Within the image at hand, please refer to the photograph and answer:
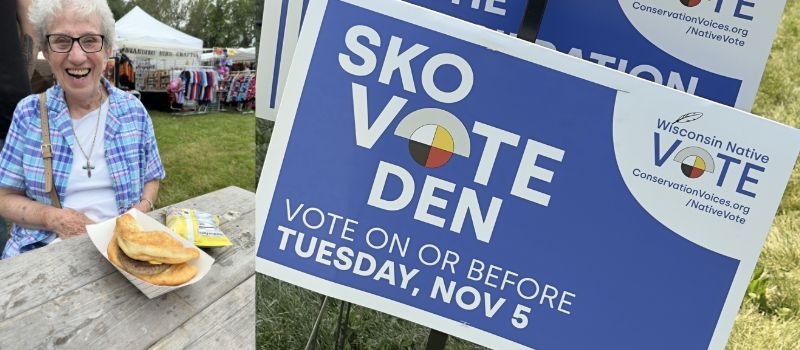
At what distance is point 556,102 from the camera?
1.45ft

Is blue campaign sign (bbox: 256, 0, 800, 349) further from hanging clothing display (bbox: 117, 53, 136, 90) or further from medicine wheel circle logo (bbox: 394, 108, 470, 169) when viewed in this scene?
hanging clothing display (bbox: 117, 53, 136, 90)

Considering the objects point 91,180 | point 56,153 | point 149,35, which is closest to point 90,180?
point 91,180

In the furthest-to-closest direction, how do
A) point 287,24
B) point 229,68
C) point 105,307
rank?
1. point 229,68
2. point 105,307
3. point 287,24

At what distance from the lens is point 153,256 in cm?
106

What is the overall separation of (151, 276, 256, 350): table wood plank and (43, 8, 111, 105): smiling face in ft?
2.81

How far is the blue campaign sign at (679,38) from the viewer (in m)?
0.51

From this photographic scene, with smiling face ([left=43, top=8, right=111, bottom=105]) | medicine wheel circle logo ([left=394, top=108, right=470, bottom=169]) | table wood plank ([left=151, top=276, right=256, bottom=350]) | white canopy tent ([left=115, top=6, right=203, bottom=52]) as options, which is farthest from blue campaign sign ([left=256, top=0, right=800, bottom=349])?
white canopy tent ([left=115, top=6, right=203, bottom=52])

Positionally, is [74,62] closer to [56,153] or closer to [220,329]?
[56,153]

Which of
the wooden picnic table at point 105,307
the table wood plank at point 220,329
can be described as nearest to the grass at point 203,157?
the wooden picnic table at point 105,307

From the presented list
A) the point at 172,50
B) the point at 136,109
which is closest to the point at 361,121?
the point at 136,109

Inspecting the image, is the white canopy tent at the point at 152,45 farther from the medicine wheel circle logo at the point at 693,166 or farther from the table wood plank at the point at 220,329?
the medicine wheel circle logo at the point at 693,166

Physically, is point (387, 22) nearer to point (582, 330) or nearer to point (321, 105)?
point (321, 105)

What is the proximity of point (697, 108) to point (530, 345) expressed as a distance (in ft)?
0.82

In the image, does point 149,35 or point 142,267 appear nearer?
point 142,267
